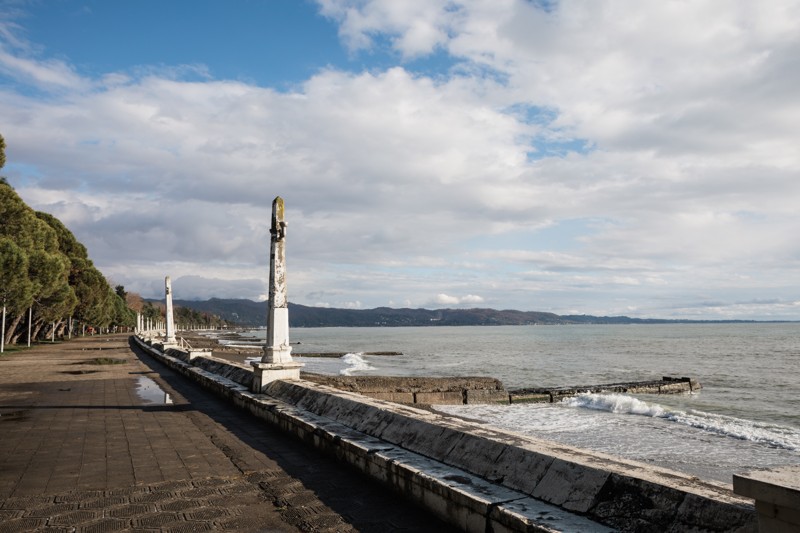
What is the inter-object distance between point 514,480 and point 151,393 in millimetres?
12324

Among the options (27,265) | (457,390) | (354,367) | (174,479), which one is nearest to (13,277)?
(27,265)

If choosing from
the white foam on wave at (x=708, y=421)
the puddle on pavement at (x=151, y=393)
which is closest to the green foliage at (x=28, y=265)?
the puddle on pavement at (x=151, y=393)

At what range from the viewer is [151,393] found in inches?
559

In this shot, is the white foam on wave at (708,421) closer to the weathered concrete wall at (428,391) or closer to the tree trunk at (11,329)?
the weathered concrete wall at (428,391)

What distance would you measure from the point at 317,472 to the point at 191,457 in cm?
190

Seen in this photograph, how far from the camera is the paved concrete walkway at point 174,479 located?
467 centimetres

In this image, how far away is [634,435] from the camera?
62.2 ft

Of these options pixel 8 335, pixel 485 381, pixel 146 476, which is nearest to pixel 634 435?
pixel 485 381

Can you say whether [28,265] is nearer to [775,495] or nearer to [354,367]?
[354,367]

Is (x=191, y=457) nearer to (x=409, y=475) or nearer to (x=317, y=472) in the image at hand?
(x=317, y=472)

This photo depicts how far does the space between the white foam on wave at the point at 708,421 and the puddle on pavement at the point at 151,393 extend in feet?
59.4

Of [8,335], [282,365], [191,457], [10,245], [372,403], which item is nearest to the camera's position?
[191,457]

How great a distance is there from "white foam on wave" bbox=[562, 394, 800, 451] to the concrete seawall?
1679 cm

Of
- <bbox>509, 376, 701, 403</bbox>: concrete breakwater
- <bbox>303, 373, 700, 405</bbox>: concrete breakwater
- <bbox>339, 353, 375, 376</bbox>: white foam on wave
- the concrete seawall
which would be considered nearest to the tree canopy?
<bbox>303, 373, 700, 405</bbox>: concrete breakwater
